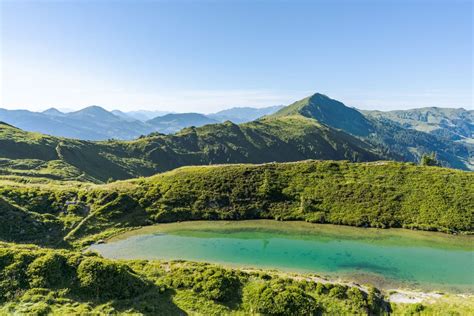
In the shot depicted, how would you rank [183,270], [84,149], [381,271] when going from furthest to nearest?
[84,149]
[381,271]
[183,270]

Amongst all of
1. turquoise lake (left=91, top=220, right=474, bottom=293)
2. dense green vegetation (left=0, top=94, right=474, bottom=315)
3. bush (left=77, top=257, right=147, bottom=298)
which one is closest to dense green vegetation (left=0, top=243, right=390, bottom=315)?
bush (left=77, top=257, right=147, bottom=298)

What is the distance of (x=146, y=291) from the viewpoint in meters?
28.3

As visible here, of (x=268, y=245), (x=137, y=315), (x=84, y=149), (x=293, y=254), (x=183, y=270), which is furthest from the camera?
(x=84, y=149)

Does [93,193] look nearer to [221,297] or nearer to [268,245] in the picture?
[268,245]

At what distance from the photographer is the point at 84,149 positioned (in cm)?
19162

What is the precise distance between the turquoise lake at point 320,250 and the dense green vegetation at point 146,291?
8.71 meters

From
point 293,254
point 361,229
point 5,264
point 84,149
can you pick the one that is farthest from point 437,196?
point 84,149

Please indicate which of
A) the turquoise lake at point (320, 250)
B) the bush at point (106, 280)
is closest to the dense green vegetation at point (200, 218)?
the bush at point (106, 280)

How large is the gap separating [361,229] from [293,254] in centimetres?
1811

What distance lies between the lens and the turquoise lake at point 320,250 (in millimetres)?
38559

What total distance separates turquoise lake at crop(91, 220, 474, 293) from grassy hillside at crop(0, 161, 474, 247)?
392 cm

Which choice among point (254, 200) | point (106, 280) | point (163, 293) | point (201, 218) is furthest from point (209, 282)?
point (254, 200)

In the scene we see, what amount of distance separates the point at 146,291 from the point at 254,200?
4100 centimetres

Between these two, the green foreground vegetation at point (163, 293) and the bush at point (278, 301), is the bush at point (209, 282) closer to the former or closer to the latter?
the green foreground vegetation at point (163, 293)
